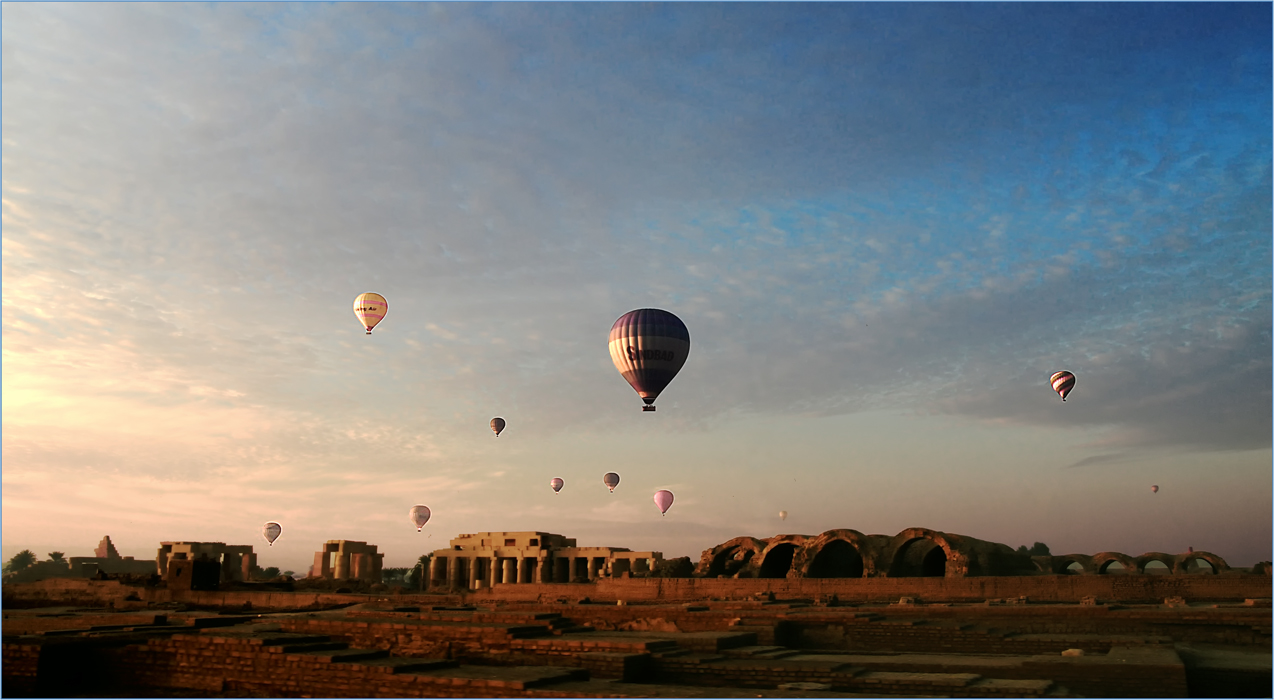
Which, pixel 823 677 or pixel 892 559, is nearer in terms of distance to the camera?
pixel 823 677

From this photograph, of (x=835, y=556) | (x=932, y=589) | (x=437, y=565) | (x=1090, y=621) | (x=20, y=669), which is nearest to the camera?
(x=20, y=669)

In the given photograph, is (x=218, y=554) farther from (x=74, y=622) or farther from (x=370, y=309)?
(x=74, y=622)

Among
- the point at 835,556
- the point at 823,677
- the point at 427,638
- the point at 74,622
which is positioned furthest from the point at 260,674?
the point at 835,556

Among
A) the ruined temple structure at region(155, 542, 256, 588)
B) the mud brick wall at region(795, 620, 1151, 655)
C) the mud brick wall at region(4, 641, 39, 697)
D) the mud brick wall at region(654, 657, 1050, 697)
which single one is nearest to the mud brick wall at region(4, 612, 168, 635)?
the mud brick wall at region(4, 641, 39, 697)

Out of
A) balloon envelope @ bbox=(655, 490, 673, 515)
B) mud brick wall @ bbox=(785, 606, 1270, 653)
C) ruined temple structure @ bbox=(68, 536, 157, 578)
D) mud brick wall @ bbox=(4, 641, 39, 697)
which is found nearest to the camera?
mud brick wall @ bbox=(785, 606, 1270, 653)

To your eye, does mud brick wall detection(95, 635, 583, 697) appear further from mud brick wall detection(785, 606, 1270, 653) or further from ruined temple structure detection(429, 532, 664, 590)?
ruined temple structure detection(429, 532, 664, 590)

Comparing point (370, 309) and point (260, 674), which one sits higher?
point (370, 309)

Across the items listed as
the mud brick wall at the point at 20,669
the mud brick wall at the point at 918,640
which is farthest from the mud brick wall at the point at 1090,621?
the mud brick wall at the point at 20,669

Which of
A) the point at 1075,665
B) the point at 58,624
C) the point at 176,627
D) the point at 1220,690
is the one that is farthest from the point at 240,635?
the point at 1220,690

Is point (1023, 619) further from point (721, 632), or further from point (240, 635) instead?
point (240, 635)
